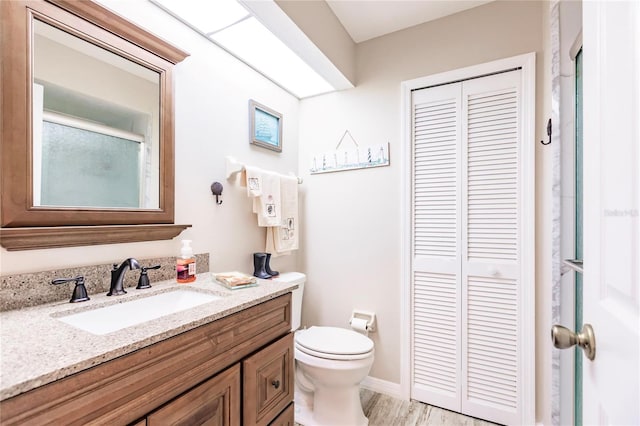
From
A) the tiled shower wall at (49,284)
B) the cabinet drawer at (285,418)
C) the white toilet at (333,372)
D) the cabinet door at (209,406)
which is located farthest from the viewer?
the white toilet at (333,372)

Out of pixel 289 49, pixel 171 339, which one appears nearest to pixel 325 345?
pixel 171 339

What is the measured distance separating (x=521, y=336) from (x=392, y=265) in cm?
80

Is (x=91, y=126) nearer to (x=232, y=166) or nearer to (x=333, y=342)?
(x=232, y=166)

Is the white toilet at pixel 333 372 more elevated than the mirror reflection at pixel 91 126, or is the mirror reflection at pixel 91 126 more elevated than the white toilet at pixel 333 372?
the mirror reflection at pixel 91 126

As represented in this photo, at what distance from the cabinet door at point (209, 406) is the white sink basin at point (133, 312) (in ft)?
0.91

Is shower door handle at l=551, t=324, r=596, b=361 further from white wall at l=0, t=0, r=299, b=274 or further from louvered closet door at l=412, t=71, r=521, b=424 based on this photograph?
white wall at l=0, t=0, r=299, b=274

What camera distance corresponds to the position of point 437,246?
1925mm

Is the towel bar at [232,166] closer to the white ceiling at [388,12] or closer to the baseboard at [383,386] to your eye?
the white ceiling at [388,12]

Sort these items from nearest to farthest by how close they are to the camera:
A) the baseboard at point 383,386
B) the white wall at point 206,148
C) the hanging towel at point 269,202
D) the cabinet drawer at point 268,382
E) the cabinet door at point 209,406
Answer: the cabinet door at point 209,406 < the cabinet drawer at point 268,382 < the white wall at point 206,148 < the hanging towel at point 269,202 < the baseboard at point 383,386

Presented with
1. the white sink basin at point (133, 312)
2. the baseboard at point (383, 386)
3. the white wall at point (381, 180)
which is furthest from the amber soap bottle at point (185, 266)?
the baseboard at point (383, 386)

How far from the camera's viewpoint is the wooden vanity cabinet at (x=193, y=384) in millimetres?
618

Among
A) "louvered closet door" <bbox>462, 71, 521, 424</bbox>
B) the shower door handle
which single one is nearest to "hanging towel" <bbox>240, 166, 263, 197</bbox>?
"louvered closet door" <bbox>462, 71, 521, 424</bbox>
